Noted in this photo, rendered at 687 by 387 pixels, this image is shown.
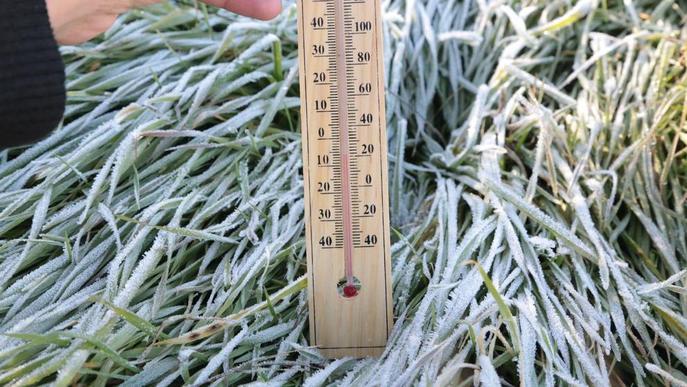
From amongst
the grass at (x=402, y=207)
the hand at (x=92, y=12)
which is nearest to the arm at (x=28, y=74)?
the hand at (x=92, y=12)

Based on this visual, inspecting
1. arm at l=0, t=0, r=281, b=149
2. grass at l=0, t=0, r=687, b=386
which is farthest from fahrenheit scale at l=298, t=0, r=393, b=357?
arm at l=0, t=0, r=281, b=149

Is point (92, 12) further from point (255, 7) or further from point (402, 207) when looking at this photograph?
point (402, 207)

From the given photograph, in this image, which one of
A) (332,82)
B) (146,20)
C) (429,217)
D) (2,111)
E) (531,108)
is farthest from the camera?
(146,20)

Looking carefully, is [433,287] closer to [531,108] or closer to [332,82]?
[332,82]

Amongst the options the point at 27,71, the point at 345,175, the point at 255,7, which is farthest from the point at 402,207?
the point at 27,71

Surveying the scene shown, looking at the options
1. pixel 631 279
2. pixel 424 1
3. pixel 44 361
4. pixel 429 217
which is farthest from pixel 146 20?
pixel 631 279

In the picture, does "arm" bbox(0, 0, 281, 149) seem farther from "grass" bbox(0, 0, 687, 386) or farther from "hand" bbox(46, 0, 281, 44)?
"grass" bbox(0, 0, 687, 386)
